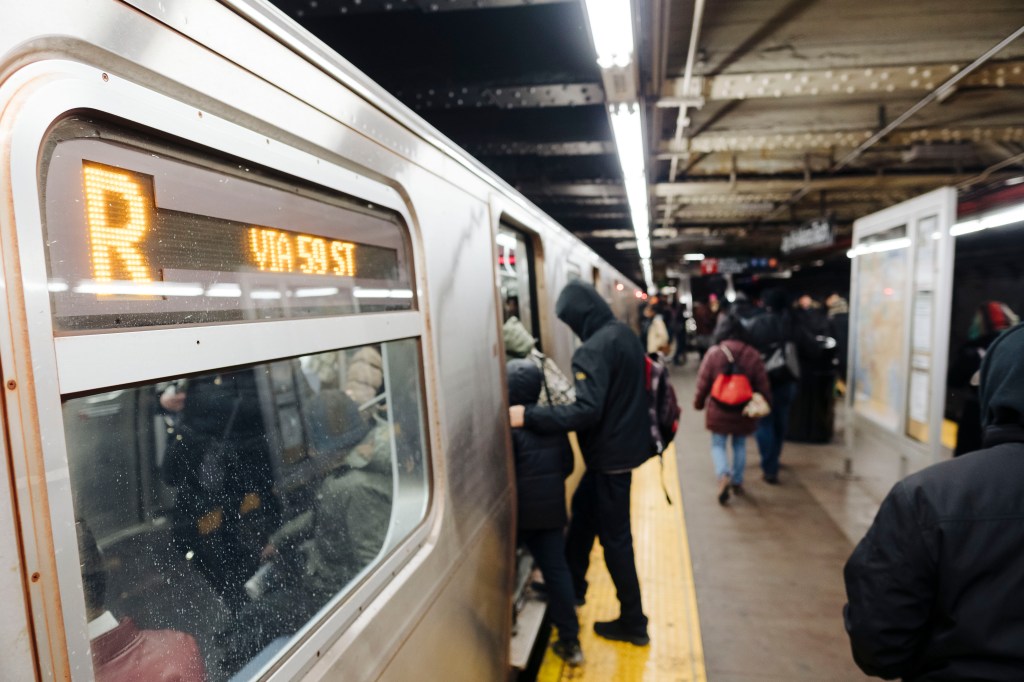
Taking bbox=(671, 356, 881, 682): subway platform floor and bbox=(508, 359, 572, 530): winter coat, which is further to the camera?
bbox=(671, 356, 881, 682): subway platform floor

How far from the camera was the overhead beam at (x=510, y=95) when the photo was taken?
3578mm

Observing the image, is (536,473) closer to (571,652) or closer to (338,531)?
(571,652)

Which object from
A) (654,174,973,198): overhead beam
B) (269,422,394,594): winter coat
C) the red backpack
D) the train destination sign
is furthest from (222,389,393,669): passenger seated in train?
(654,174,973,198): overhead beam

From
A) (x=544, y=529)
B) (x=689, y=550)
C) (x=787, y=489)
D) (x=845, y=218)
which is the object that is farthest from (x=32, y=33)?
(x=845, y=218)

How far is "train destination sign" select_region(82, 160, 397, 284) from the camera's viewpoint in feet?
2.67

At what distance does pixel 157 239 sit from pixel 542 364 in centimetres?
222

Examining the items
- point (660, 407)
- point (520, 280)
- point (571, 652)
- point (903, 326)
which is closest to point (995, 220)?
point (903, 326)

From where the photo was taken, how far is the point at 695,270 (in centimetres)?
1827

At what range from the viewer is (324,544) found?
1617mm

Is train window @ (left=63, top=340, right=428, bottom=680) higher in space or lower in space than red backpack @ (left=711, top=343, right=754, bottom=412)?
higher

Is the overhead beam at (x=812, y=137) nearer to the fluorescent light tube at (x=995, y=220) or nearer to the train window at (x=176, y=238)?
the fluorescent light tube at (x=995, y=220)

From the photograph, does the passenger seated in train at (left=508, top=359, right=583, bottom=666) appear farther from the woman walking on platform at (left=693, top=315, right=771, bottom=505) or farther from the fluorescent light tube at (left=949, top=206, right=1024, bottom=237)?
the fluorescent light tube at (left=949, top=206, right=1024, bottom=237)

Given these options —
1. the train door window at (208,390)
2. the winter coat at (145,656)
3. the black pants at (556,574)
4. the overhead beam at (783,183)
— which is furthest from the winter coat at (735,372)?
the winter coat at (145,656)

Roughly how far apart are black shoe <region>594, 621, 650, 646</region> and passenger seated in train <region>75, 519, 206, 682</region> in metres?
2.52
